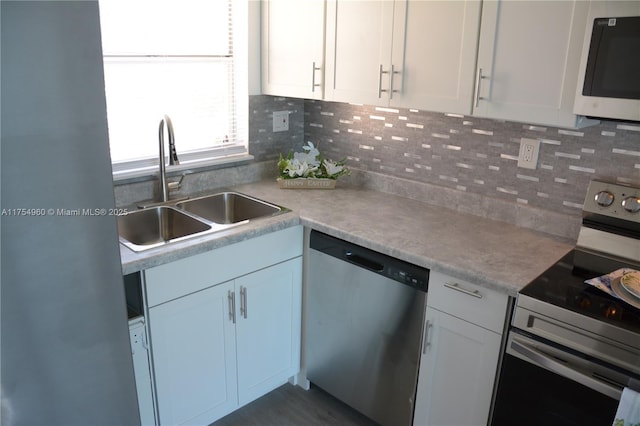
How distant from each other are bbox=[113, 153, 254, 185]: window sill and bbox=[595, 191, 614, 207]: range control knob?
160 cm

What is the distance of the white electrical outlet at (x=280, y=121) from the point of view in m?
2.73

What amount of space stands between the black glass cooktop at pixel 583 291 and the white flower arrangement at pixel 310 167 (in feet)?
3.80

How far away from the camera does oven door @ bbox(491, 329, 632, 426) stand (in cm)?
139

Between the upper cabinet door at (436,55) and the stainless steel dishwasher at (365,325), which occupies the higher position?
the upper cabinet door at (436,55)

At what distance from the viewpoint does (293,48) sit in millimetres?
2396

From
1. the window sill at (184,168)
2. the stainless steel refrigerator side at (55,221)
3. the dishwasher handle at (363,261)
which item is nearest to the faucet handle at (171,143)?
the window sill at (184,168)

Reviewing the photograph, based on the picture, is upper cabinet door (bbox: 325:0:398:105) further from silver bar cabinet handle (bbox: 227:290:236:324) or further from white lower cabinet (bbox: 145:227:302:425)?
silver bar cabinet handle (bbox: 227:290:236:324)

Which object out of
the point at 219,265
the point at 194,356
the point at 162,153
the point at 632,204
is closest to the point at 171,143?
the point at 162,153

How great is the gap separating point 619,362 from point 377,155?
1495 mm

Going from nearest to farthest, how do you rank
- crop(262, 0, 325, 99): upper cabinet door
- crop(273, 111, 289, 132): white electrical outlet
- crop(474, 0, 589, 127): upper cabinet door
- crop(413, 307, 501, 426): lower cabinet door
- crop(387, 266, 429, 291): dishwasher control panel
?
crop(474, 0, 589, 127): upper cabinet door → crop(413, 307, 501, 426): lower cabinet door → crop(387, 266, 429, 291): dishwasher control panel → crop(262, 0, 325, 99): upper cabinet door → crop(273, 111, 289, 132): white electrical outlet

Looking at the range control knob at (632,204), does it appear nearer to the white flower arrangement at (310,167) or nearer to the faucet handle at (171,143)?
the white flower arrangement at (310,167)

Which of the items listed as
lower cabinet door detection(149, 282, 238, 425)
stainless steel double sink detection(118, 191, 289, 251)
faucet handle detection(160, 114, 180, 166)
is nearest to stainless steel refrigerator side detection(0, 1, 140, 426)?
lower cabinet door detection(149, 282, 238, 425)

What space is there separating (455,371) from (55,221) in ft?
4.80

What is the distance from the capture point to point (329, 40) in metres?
2.24
